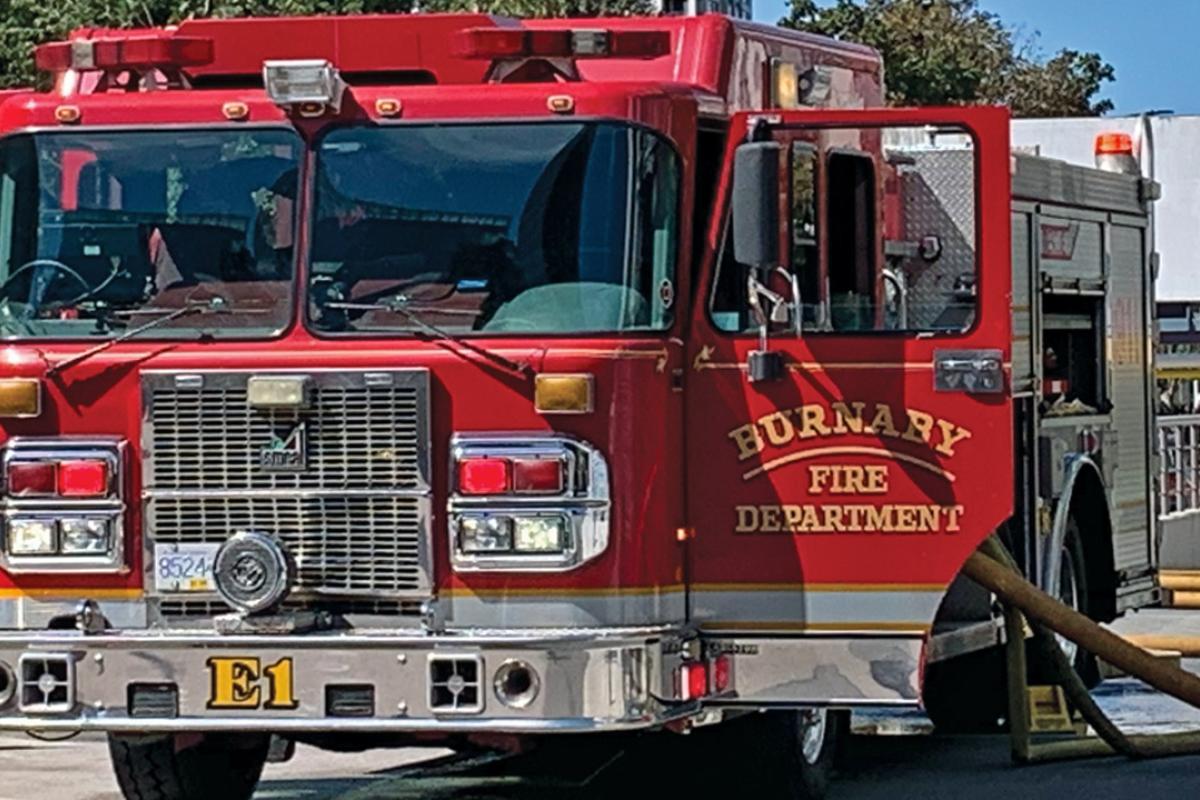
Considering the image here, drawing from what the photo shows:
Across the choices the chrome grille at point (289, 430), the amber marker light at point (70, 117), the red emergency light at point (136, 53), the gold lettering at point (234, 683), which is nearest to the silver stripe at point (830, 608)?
the chrome grille at point (289, 430)

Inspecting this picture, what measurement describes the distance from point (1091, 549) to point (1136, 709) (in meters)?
1.12

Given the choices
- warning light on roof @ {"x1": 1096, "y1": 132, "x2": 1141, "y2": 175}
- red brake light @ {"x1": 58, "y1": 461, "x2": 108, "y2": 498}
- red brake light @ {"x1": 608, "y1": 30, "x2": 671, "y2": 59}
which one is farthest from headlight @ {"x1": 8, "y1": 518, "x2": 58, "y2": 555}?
warning light on roof @ {"x1": 1096, "y1": 132, "x2": 1141, "y2": 175}

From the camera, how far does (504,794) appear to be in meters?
10.8

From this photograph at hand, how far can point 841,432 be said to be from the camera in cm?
903

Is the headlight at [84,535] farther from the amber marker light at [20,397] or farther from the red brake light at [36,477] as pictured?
the amber marker light at [20,397]

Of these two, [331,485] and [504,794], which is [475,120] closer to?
[331,485]

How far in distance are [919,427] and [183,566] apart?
8.04ft

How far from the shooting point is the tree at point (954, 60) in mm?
35625

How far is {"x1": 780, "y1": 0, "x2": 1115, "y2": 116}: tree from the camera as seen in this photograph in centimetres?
3562

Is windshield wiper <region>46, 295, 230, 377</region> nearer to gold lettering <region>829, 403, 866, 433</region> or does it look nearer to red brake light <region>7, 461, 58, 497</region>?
red brake light <region>7, 461, 58, 497</region>

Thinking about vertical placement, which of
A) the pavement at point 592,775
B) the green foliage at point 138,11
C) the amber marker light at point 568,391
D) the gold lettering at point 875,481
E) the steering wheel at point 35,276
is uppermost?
the green foliage at point 138,11

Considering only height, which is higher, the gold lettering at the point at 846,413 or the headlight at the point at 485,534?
the gold lettering at the point at 846,413

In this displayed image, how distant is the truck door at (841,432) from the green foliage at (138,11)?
44.0 feet

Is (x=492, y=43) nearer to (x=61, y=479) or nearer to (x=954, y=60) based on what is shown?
(x=61, y=479)
